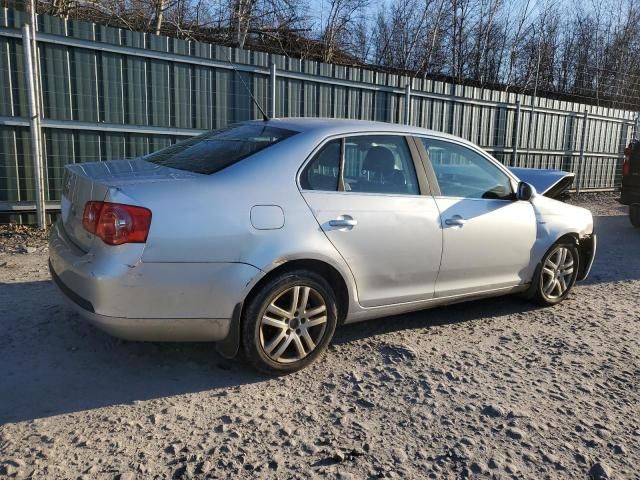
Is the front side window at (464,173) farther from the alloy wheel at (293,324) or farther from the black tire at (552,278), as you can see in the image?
the alloy wheel at (293,324)

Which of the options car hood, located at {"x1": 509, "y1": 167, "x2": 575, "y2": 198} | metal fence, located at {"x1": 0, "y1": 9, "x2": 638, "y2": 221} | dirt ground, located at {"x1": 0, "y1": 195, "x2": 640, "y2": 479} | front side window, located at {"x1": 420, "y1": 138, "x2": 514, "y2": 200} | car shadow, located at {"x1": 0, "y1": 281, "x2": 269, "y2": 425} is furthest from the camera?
metal fence, located at {"x1": 0, "y1": 9, "x2": 638, "y2": 221}

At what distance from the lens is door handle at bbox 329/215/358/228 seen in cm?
362

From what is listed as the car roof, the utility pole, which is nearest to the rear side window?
the car roof

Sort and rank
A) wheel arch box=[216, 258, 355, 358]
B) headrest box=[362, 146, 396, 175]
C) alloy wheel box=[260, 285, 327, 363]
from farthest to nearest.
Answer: headrest box=[362, 146, 396, 175] < alloy wheel box=[260, 285, 327, 363] < wheel arch box=[216, 258, 355, 358]

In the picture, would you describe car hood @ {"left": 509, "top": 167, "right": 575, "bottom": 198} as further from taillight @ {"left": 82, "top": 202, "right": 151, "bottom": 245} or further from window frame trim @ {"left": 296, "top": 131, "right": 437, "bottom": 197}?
taillight @ {"left": 82, "top": 202, "right": 151, "bottom": 245}

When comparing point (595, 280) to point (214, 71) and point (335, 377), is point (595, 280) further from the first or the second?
point (214, 71)

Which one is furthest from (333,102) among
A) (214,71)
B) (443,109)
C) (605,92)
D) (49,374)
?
(605,92)

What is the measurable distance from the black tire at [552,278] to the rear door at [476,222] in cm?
19

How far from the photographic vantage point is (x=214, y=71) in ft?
26.8

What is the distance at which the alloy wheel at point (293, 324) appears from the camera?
136 inches

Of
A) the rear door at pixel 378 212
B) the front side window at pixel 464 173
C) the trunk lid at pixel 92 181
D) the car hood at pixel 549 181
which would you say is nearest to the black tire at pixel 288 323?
the rear door at pixel 378 212

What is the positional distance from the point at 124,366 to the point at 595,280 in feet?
16.9

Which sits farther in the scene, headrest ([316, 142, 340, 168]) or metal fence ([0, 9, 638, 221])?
metal fence ([0, 9, 638, 221])

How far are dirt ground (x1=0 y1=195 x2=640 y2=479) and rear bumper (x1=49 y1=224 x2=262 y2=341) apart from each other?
0.42m
